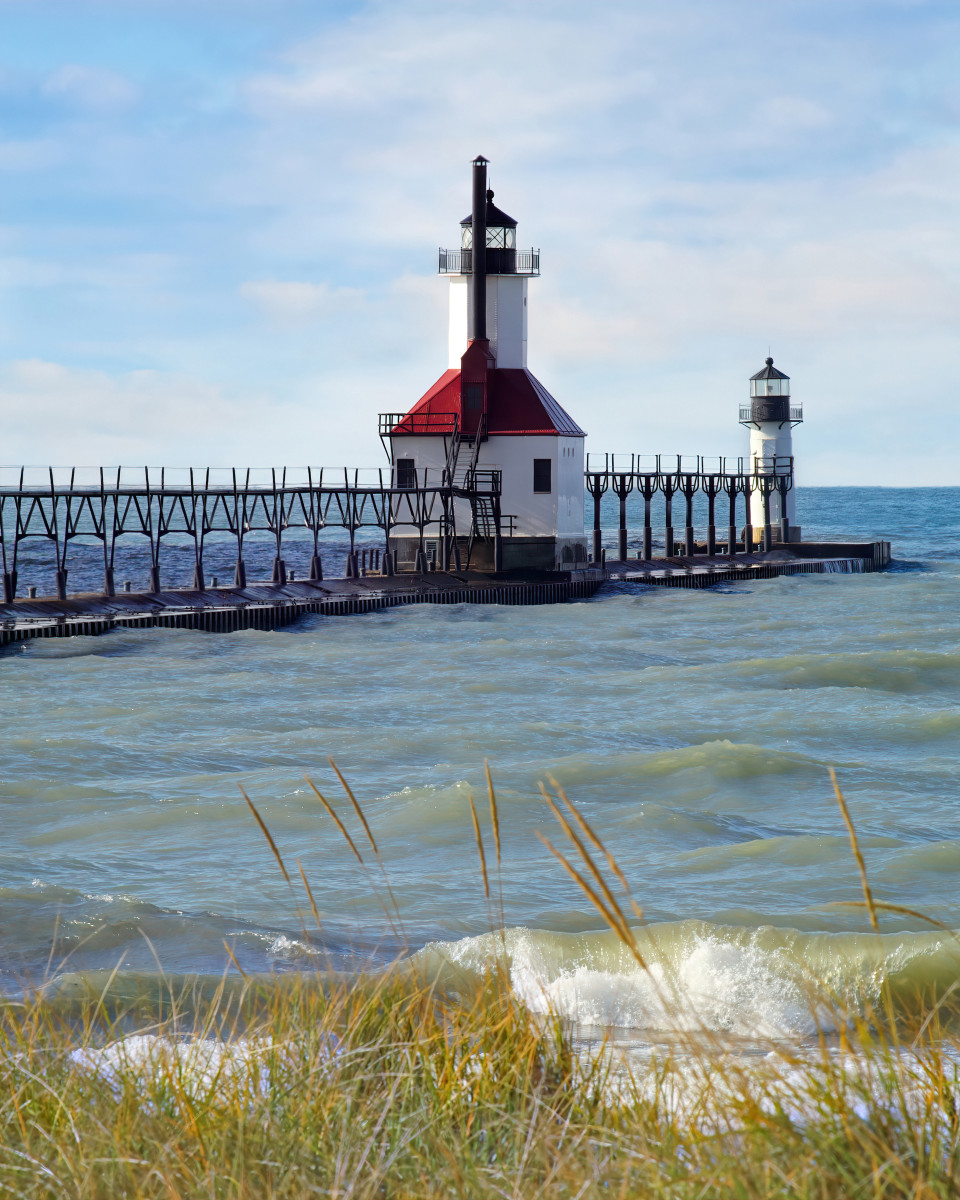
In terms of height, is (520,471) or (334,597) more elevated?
(520,471)

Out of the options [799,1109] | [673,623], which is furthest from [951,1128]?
[673,623]

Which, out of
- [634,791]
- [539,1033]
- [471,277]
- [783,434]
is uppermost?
[471,277]

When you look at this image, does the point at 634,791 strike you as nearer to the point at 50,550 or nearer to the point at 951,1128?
the point at 951,1128

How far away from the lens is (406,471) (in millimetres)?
40500

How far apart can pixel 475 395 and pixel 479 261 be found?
4134 millimetres

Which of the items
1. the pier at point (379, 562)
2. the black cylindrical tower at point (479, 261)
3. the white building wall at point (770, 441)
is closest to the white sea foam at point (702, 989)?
the pier at point (379, 562)

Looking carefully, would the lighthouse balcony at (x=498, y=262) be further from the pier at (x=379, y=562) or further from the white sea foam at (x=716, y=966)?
the white sea foam at (x=716, y=966)

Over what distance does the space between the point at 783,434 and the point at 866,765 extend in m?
44.4

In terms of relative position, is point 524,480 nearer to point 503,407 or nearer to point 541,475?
point 541,475

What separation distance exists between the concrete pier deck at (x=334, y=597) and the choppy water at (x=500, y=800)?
0.86 metres

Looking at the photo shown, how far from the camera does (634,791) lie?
1364 cm

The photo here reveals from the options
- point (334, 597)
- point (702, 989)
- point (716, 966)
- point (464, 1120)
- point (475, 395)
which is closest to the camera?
point (464, 1120)

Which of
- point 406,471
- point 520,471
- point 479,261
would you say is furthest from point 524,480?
point 479,261

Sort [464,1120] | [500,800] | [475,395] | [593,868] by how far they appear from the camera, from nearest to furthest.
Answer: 1. [593,868]
2. [464,1120]
3. [500,800]
4. [475,395]
